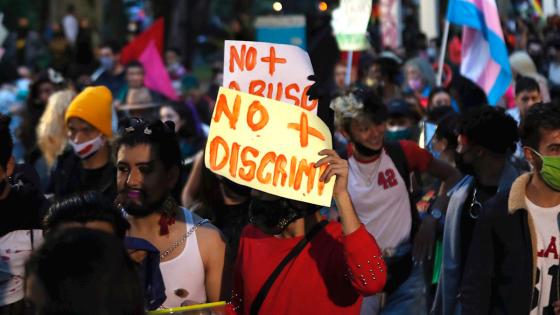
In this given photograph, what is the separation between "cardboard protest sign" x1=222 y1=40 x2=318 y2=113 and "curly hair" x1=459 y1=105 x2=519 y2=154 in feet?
5.38

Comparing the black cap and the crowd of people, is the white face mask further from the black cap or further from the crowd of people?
the black cap

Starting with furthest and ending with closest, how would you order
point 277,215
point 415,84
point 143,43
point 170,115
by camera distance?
point 143,43 → point 415,84 → point 170,115 → point 277,215

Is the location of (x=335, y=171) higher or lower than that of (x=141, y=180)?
higher

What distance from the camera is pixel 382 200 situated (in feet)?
24.8

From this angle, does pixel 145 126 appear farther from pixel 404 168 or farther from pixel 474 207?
pixel 404 168

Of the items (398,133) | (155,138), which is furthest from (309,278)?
(398,133)

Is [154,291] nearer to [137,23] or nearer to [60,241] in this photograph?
[60,241]

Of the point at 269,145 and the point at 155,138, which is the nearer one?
the point at 269,145

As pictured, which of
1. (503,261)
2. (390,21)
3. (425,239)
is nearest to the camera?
(503,261)

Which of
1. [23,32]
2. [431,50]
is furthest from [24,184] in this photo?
[23,32]

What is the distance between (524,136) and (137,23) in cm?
3171

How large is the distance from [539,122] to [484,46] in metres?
5.62

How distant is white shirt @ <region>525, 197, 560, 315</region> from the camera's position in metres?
5.62

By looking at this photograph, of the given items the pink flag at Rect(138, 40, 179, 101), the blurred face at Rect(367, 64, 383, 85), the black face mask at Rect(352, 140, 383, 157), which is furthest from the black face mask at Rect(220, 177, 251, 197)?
the pink flag at Rect(138, 40, 179, 101)
